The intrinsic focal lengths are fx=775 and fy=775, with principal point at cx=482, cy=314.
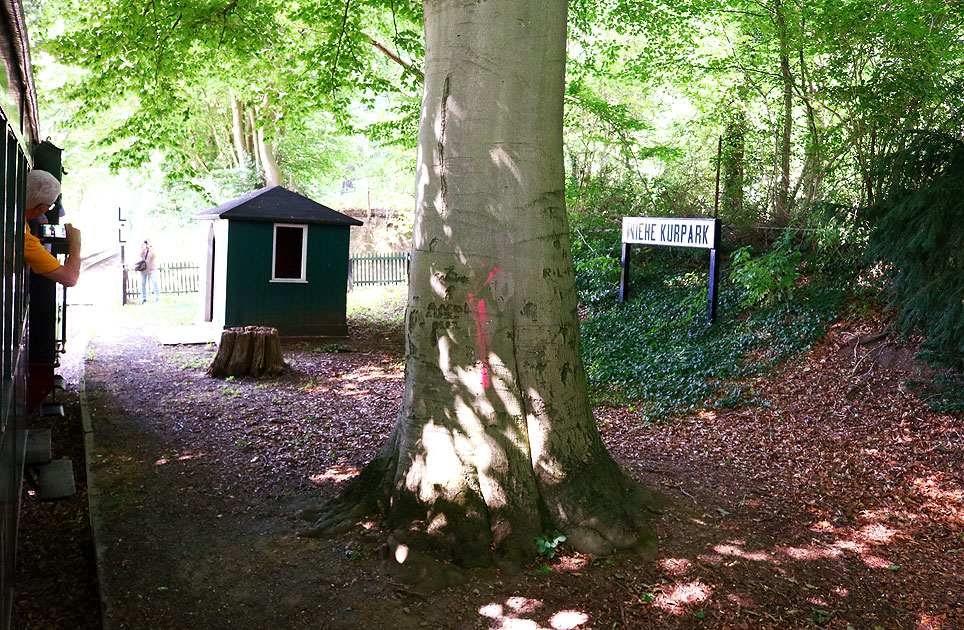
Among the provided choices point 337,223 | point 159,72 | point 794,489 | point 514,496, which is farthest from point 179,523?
point 337,223

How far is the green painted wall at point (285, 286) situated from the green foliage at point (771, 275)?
731cm

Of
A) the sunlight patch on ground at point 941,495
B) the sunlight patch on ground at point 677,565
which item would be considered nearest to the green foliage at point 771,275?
the sunlight patch on ground at point 941,495

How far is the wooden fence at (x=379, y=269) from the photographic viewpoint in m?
28.6

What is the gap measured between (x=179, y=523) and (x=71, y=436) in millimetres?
3583

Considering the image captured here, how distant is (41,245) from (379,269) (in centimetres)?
2445

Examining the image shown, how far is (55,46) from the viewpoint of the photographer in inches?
408

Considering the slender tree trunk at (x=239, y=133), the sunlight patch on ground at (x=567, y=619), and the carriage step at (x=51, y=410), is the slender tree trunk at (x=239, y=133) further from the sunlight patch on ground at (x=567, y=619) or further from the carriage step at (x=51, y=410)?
the sunlight patch on ground at (x=567, y=619)

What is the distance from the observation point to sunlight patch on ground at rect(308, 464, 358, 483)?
19.9 ft

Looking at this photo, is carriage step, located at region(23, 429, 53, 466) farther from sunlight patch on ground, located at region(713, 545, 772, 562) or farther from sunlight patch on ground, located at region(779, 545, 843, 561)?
sunlight patch on ground, located at region(779, 545, 843, 561)

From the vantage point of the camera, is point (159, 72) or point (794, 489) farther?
point (159, 72)

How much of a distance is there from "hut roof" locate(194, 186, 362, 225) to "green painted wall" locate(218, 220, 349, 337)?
0.21 meters

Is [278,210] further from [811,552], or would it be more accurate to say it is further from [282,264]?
[811,552]

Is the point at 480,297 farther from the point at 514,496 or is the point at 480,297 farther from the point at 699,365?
the point at 699,365

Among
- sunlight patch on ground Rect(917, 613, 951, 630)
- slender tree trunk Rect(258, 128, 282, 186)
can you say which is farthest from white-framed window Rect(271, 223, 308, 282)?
sunlight patch on ground Rect(917, 613, 951, 630)
